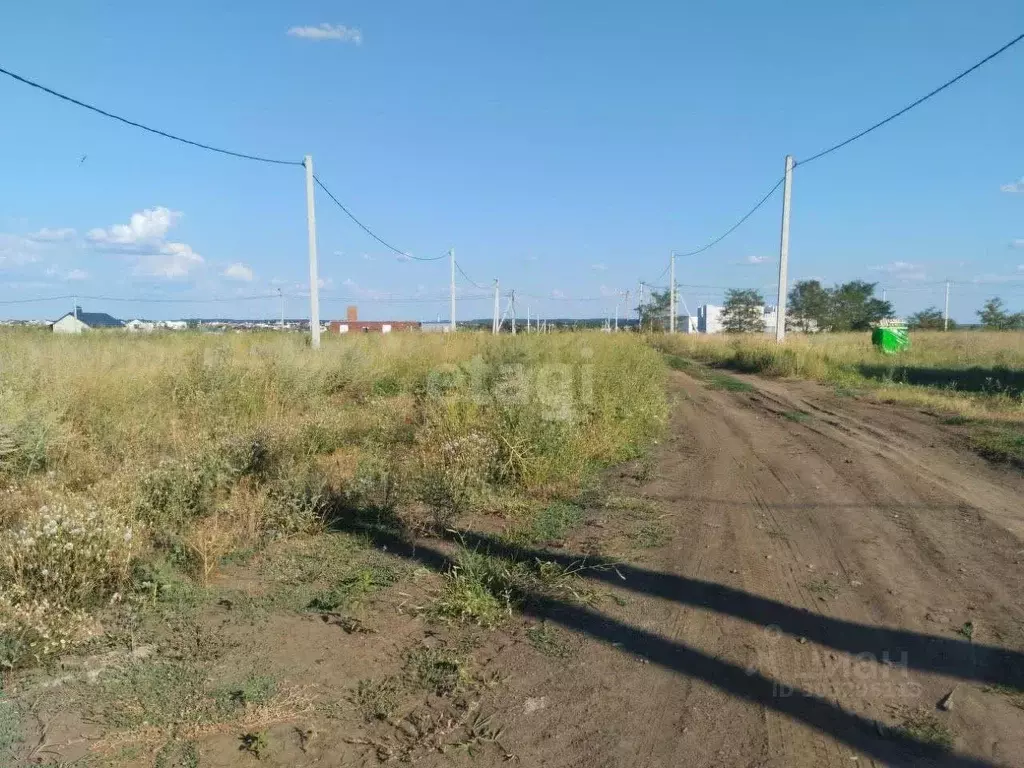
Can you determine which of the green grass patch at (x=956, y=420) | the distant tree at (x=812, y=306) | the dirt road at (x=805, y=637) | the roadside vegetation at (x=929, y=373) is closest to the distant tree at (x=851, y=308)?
the distant tree at (x=812, y=306)

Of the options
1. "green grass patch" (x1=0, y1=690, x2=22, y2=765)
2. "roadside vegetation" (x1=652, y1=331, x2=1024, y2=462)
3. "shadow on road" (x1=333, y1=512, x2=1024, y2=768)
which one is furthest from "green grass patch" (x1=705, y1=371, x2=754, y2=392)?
"green grass patch" (x1=0, y1=690, x2=22, y2=765)

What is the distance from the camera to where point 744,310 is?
53000 millimetres

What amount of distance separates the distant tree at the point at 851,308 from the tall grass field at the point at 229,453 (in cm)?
4704

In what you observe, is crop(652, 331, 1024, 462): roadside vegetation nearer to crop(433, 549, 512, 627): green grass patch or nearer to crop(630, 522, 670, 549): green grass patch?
crop(630, 522, 670, 549): green grass patch

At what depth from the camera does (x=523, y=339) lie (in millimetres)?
11844

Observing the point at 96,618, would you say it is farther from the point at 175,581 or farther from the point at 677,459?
the point at 677,459

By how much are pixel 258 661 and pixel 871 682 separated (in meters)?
3.08

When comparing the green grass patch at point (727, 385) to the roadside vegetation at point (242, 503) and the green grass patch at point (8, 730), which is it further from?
the green grass patch at point (8, 730)

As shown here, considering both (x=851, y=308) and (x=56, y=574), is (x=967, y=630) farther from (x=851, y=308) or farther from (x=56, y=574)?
(x=851, y=308)

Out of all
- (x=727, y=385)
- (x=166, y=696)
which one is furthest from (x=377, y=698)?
(x=727, y=385)

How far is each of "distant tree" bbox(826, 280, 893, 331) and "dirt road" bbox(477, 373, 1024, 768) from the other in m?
50.0

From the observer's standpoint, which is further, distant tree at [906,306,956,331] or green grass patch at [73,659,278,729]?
distant tree at [906,306,956,331]

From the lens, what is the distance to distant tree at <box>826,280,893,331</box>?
173 feet

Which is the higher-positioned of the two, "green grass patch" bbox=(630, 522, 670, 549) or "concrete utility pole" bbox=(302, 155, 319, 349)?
"concrete utility pole" bbox=(302, 155, 319, 349)
